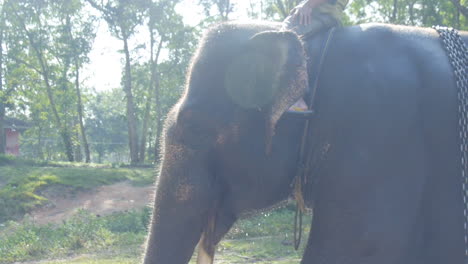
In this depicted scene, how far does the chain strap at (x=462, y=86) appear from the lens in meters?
1.92

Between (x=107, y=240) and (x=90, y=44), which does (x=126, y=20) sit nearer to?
(x=90, y=44)

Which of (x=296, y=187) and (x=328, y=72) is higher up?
(x=328, y=72)

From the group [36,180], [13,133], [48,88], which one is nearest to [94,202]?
[36,180]

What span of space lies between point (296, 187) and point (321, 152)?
20 cm

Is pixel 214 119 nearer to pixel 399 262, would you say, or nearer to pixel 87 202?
pixel 399 262

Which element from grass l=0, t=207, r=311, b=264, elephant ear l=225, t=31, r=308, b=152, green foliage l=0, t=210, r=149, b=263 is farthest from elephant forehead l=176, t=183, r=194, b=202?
green foliage l=0, t=210, r=149, b=263

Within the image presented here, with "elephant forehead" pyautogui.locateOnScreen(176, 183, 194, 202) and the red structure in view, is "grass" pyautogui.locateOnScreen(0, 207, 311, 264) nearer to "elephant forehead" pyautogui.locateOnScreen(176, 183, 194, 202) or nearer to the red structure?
"elephant forehead" pyautogui.locateOnScreen(176, 183, 194, 202)

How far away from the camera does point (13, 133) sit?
31.3m

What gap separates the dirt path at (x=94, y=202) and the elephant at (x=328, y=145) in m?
8.82

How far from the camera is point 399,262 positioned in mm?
1841

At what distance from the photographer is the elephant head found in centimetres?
204

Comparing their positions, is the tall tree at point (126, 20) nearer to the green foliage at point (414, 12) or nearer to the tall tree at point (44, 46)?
the tall tree at point (44, 46)

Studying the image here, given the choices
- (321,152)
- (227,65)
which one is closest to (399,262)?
(321,152)

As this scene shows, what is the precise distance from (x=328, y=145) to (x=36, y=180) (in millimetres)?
12034
